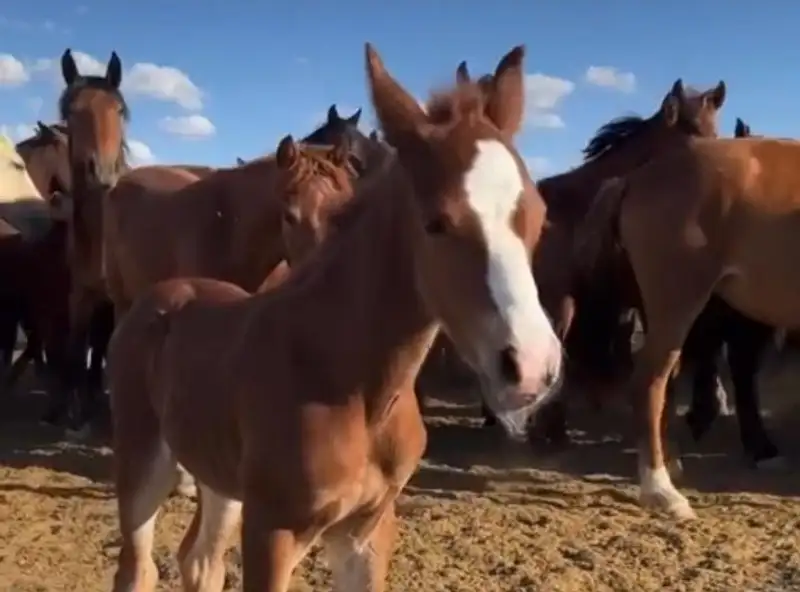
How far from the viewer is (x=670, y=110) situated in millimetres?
7531

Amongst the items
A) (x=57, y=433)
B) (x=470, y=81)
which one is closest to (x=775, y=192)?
(x=470, y=81)

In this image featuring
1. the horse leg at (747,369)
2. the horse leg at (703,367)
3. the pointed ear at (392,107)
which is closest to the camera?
the pointed ear at (392,107)

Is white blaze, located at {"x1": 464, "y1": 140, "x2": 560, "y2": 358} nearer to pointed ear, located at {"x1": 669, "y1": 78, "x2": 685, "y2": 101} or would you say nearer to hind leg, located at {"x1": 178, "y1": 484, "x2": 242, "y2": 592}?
hind leg, located at {"x1": 178, "y1": 484, "x2": 242, "y2": 592}

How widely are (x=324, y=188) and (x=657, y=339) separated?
6.28ft

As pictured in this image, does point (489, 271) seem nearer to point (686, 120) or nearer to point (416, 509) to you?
point (416, 509)

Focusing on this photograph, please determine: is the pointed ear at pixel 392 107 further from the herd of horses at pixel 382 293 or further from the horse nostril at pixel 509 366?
the horse nostril at pixel 509 366

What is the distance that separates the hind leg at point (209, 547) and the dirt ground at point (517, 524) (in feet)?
2.49

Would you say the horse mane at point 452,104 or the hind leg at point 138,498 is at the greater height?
the horse mane at point 452,104

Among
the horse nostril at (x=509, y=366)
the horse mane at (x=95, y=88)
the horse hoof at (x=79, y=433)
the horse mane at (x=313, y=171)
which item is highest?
the horse mane at (x=95, y=88)

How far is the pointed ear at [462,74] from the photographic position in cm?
280

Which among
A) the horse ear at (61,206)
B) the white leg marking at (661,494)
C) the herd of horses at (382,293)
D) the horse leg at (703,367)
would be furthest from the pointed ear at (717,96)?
the horse ear at (61,206)

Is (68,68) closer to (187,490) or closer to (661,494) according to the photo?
(187,490)

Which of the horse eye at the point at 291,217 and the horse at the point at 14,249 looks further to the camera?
the horse at the point at 14,249

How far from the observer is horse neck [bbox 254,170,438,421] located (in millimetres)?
2754
